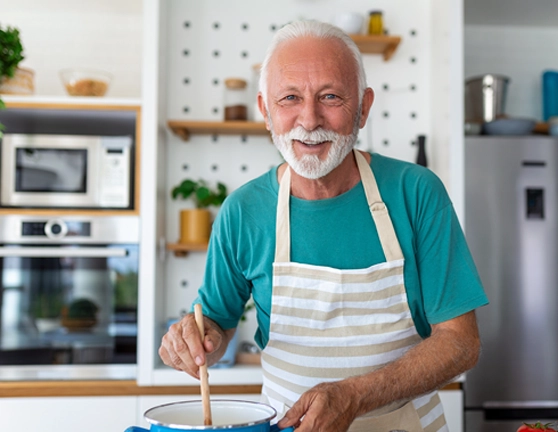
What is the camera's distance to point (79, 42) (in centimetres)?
267

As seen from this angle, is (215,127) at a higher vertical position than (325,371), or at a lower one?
higher

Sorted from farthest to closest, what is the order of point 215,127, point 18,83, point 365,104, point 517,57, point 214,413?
point 517,57, point 215,127, point 18,83, point 365,104, point 214,413

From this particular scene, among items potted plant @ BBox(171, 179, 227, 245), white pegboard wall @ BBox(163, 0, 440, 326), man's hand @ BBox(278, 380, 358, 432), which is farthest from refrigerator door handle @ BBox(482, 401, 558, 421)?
man's hand @ BBox(278, 380, 358, 432)

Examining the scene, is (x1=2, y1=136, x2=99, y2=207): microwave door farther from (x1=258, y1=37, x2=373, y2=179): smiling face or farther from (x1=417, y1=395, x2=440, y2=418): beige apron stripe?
(x1=417, y1=395, x2=440, y2=418): beige apron stripe

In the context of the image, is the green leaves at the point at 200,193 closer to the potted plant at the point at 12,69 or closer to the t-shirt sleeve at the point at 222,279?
the potted plant at the point at 12,69

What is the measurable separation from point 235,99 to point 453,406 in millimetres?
1431

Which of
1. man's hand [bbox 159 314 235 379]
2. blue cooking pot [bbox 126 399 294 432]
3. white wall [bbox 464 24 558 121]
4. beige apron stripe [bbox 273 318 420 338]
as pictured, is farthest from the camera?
white wall [bbox 464 24 558 121]

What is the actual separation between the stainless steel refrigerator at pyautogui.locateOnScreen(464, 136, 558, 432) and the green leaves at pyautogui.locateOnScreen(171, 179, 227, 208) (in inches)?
38.3

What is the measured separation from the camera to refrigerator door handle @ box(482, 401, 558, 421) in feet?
7.64

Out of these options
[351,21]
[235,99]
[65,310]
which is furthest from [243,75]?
[65,310]

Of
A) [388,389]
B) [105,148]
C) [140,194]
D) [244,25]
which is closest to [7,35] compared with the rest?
[105,148]

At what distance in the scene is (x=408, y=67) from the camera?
2625 millimetres

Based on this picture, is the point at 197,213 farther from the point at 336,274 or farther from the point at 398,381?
the point at 398,381

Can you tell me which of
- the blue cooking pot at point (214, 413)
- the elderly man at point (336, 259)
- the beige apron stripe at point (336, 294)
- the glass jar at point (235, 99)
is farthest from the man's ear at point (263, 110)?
the glass jar at point (235, 99)
